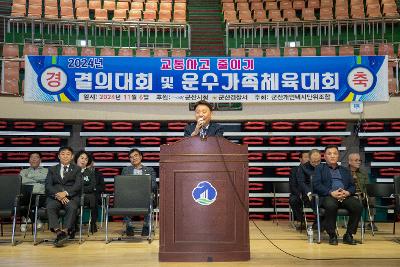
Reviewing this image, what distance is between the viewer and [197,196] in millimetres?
4730

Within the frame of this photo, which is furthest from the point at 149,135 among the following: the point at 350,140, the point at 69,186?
the point at 350,140

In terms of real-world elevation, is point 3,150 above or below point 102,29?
below

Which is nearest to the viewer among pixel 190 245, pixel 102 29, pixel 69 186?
pixel 190 245

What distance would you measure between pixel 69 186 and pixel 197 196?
9.43 feet

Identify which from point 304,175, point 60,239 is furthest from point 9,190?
point 304,175

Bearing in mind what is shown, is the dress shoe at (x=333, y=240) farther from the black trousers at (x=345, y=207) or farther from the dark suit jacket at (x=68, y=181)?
the dark suit jacket at (x=68, y=181)

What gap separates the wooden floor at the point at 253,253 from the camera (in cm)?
496

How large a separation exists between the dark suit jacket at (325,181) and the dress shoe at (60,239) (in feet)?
10.8

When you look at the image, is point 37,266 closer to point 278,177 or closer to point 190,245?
point 190,245

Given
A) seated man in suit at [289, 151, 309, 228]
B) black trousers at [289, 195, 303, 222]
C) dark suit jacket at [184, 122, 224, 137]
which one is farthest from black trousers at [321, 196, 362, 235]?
dark suit jacket at [184, 122, 224, 137]

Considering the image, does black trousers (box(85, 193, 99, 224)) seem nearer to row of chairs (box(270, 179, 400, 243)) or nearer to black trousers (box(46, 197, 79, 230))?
black trousers (box(46, 197, 79, 230))

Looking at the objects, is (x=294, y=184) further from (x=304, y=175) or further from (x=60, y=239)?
(x=60, y=239)

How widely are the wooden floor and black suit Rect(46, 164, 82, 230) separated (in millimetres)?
323

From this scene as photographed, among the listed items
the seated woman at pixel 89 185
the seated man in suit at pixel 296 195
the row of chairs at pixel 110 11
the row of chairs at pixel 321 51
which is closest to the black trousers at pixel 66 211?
the seated woman at pixel 89 185
